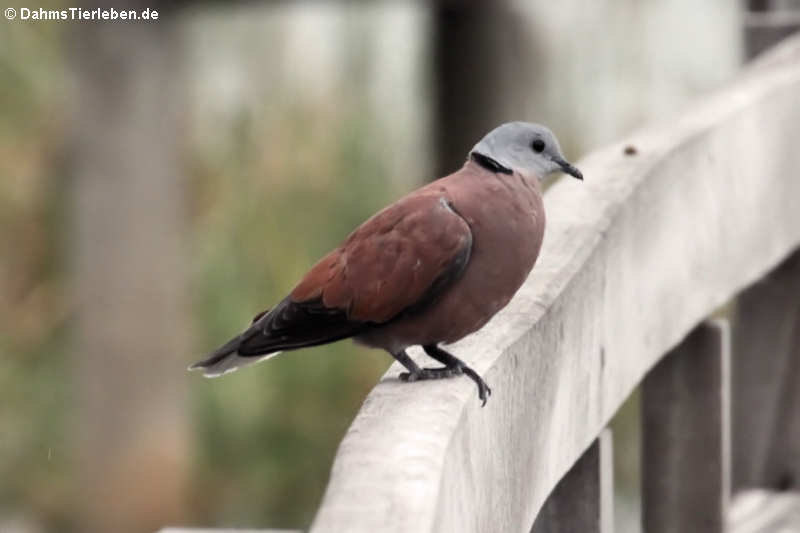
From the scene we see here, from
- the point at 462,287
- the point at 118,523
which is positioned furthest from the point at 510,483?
the point at 118,523

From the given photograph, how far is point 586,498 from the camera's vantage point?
1854mm

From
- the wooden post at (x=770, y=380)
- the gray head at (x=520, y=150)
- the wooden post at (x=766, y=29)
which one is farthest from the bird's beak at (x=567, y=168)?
the wooden post at (x=766, y=29)

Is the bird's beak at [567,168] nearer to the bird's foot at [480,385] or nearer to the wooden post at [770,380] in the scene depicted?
the bird's foot at [480,385]

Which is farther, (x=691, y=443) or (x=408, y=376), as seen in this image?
(x=691, y=443)

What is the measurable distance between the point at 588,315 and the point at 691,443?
67 centimetres

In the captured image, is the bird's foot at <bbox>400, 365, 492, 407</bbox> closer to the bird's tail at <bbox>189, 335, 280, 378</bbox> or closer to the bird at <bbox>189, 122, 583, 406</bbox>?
the bird at <bbox>189, 122, 583, 406</bbox>

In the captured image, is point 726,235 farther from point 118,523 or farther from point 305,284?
point 118,523

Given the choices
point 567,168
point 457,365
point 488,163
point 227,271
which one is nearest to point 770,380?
point 567,168

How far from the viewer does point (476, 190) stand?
1660 mm

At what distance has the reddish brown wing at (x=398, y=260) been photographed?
1621 millimetres

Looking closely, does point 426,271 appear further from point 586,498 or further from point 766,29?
point 766,29

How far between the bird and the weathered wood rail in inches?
1.5

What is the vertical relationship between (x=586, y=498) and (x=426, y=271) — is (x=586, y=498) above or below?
below

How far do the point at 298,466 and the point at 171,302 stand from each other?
69 centimetres
